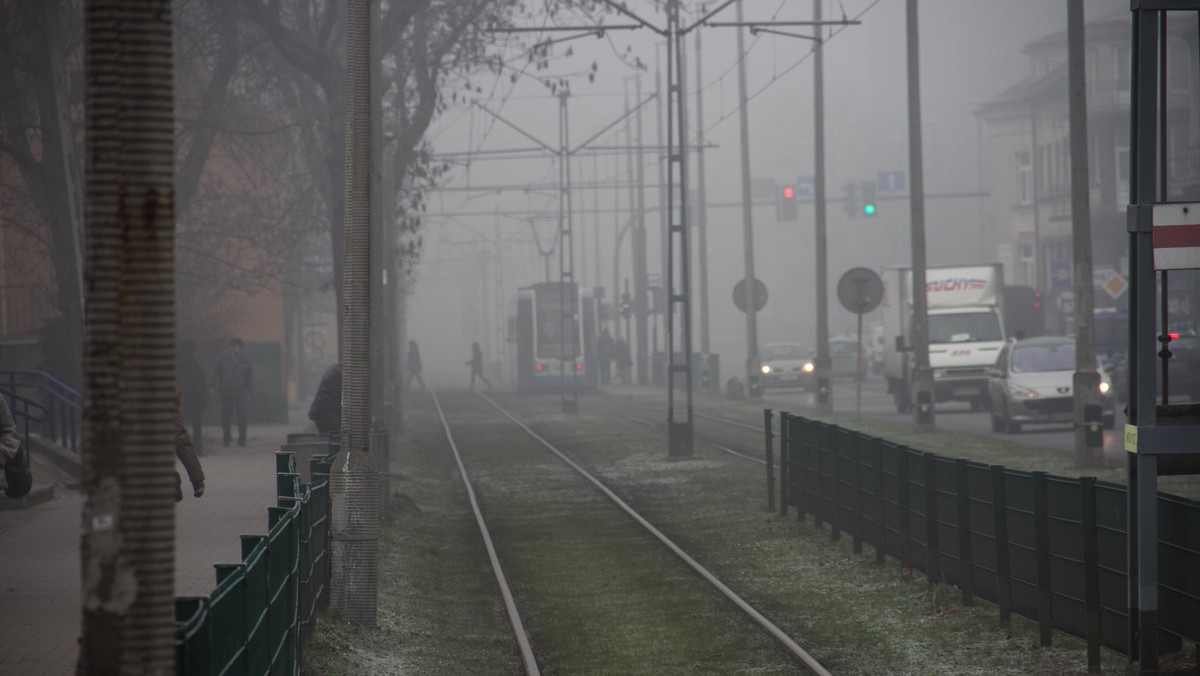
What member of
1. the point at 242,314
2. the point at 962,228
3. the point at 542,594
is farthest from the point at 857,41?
the point at 542,594

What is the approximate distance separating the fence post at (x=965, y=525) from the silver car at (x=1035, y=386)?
52.5 feet

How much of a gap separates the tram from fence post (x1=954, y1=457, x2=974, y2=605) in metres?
38.3

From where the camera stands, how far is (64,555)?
13.0 metres

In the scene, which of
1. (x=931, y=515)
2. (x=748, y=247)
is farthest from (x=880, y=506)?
(x=748, y=247)

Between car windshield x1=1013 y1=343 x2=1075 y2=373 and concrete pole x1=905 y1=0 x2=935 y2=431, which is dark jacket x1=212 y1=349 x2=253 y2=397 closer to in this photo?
concrete pole x1=905 y1=0 x2=935 y2=431

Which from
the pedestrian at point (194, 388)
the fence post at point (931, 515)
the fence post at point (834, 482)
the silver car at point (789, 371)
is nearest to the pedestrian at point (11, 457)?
the fence post at point (931, 515)

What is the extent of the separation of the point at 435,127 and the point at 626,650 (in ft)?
69.0

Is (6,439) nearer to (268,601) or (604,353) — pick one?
(268,601)

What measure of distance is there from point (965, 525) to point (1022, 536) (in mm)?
948

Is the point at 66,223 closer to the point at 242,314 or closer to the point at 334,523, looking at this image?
the point at 334,523

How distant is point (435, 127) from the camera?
30062 mm

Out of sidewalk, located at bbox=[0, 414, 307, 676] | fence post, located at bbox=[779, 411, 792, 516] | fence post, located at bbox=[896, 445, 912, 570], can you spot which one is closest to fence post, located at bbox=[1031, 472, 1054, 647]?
fence post, located at bbox=[896, 445, 912, 570]

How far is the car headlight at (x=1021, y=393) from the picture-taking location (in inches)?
1043

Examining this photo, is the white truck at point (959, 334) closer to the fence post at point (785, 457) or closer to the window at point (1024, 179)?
the fence post at point (785, 457)
